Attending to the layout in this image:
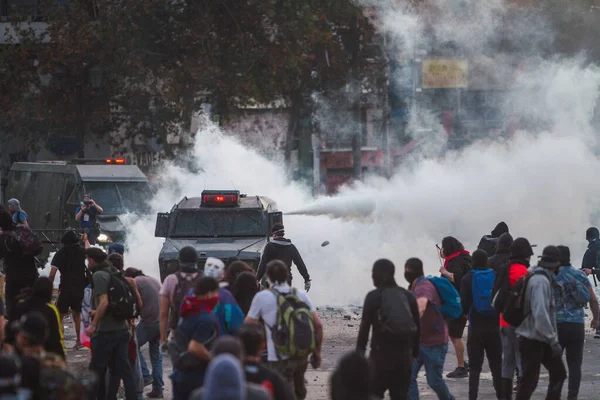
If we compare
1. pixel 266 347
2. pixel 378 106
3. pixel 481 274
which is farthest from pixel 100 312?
pixel 378 106

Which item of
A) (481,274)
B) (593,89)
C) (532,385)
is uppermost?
(593,89)

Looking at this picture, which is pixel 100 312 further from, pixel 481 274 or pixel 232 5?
pixel 232 5

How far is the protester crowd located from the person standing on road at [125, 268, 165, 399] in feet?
0.04

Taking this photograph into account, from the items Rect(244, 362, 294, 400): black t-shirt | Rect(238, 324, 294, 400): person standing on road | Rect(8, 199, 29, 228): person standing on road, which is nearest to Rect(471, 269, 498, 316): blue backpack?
Rect(238, 324, 294, 400): person standing on road

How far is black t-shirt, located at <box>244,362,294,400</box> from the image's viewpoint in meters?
7.70

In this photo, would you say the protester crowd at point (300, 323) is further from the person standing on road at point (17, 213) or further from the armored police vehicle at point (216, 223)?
the armored police vehicle at point (216, 223)

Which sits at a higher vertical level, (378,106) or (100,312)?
(378,106)

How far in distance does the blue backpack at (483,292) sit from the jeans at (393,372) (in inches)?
87.6

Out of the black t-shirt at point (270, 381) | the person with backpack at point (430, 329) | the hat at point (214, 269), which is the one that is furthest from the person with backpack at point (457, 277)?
the black t-shirt at point (270, 381)

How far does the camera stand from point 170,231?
859 inches

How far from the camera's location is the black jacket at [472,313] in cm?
1309

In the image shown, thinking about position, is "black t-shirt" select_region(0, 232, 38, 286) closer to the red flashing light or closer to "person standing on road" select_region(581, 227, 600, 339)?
the red flashing light

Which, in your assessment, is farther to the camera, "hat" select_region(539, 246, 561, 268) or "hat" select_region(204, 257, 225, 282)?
"hat" select_region(539, 246, 561, 268)

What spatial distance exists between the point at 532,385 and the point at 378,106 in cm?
4253
